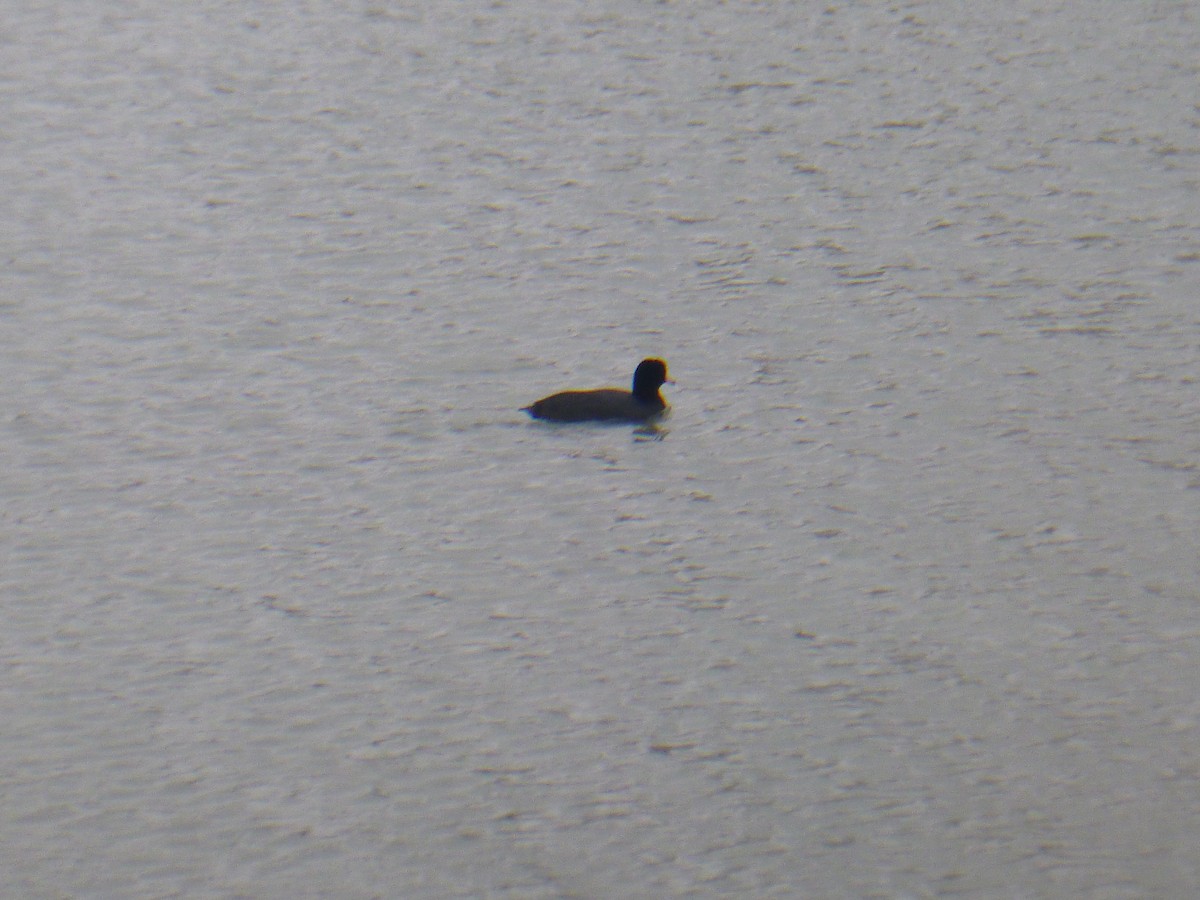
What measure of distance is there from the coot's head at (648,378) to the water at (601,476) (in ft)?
0.76

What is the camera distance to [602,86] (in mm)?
17406

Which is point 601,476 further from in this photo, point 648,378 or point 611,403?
point 648,378

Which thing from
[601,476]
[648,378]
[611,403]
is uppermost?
[648,378]

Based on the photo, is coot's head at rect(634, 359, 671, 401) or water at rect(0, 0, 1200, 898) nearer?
water at rect(0, 0, 1200, 898)

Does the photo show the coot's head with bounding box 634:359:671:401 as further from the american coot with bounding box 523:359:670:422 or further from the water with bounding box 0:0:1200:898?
the water with bounding box 0:0:1200:898

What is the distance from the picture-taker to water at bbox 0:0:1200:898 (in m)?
7.03

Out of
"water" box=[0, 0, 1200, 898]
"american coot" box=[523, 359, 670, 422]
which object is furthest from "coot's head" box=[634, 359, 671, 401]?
"water" box=[0, 0, 1200, 898]

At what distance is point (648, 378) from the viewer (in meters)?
10.9

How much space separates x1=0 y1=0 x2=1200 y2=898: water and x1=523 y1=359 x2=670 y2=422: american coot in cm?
12

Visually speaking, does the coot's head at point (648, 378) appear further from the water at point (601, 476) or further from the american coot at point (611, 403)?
the water at point (601, 476)

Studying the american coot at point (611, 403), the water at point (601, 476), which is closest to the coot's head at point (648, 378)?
the american coot at point (611, 403)

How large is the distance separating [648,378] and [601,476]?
0.84 m

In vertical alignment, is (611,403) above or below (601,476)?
above

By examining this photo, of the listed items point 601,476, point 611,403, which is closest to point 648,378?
point 611,403
